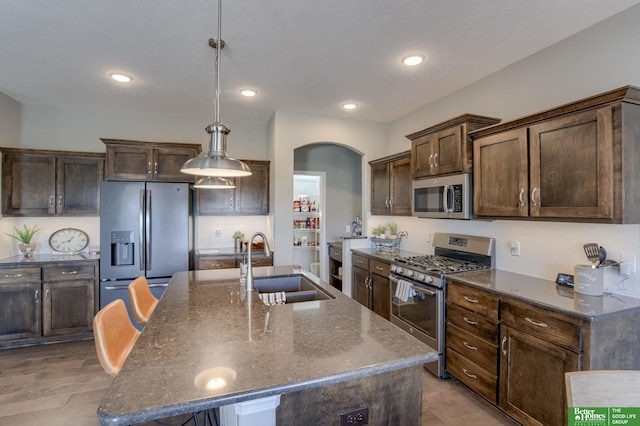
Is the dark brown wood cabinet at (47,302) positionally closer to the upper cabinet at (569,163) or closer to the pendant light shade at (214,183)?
the pendant light shade at (214,183)

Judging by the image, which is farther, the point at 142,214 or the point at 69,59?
the point at 142,214

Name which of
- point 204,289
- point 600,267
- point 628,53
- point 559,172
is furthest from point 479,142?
point 204,289

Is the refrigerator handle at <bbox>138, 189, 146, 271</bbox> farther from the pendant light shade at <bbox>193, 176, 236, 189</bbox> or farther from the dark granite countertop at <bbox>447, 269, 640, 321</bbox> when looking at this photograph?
the dark granite countertop at <bbox>447, 269, 640, 321</bbox>

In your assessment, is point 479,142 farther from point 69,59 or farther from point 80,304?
point 80,304

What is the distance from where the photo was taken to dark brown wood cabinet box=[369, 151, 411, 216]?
3.82 m

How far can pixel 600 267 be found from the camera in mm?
2061

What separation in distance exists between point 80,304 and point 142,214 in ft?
3.94

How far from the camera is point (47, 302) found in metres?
3.50

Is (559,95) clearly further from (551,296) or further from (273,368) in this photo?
(273,368)

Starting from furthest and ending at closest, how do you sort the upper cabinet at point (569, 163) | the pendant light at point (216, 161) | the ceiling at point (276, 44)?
the ceiling at point (276, 44) → the upper cabinet at point (569, 163) → the pendant light at point (216, 161)

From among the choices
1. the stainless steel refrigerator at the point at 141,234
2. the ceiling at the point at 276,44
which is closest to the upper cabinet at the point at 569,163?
the ceiling at the point at 276,44

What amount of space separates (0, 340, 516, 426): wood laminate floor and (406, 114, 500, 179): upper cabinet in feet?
Result: 6.25

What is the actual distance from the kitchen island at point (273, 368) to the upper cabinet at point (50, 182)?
9.77ft

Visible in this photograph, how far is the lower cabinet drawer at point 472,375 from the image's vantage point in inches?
90.8
